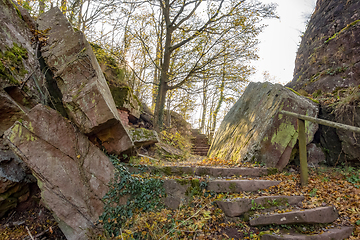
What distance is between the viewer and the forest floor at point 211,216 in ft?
9.02

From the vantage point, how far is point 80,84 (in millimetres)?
3764

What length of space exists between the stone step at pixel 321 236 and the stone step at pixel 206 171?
56.9 inches

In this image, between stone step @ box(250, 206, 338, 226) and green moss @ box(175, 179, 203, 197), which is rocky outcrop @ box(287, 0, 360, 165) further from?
green moss @ box(175, 179, 203, 197)

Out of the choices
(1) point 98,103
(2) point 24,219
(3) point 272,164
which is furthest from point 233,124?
(2) point 24,219

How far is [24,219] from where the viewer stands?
3998 mm

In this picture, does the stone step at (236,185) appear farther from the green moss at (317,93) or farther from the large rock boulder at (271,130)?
the green moss at (317,93)

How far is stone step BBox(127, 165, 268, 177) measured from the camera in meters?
3.92

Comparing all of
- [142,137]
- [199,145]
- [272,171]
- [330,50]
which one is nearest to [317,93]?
[330,50]

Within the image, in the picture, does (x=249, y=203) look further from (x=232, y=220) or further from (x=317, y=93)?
(x=317, y=93)

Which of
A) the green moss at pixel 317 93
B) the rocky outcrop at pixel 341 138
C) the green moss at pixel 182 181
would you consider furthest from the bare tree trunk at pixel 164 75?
the rocky outcrop at pixel 341 138

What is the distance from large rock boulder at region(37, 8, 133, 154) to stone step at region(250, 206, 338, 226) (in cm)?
289

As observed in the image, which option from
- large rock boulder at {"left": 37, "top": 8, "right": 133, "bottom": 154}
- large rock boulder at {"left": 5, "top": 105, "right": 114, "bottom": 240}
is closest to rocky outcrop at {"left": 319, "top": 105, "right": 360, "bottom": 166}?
large rock boulder at {"left": 37, "top": 8, "right": 133, "bottom": 154}

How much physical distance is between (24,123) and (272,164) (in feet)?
17.0

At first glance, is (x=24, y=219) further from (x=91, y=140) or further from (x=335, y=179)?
(x=335, y=179)
